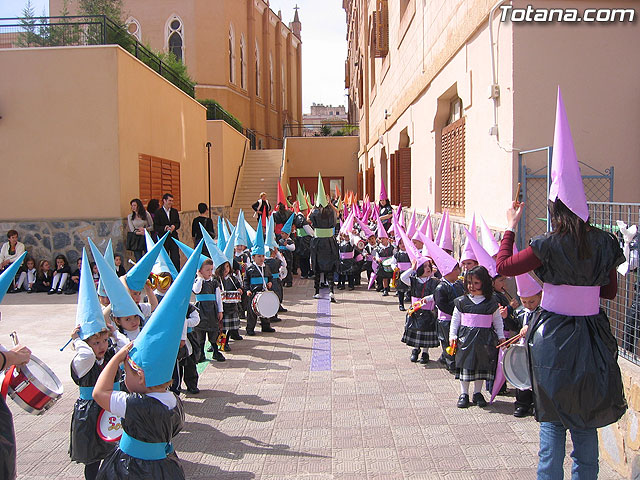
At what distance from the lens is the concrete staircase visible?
85.6 ft

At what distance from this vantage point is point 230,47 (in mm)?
34281

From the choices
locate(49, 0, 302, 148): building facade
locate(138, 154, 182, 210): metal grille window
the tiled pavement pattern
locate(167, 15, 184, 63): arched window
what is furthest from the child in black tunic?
locate(167, 15, 184, 63): arched window

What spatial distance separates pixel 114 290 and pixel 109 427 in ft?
2.99

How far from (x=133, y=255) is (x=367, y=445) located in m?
9.26

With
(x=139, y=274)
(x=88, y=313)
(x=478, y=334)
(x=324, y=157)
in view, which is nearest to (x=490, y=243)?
(x=478, y=334)

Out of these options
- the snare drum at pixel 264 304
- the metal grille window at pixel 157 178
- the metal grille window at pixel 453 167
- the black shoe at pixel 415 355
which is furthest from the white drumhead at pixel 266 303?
the metal grille window at pixel 157 178

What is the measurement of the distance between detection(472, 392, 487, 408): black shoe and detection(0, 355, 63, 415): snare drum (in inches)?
145

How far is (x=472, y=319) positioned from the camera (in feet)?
18.2

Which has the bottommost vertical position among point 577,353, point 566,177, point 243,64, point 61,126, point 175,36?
point 577,353

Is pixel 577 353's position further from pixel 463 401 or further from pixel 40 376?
pixel 40 376

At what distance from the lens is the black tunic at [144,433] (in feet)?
9.87

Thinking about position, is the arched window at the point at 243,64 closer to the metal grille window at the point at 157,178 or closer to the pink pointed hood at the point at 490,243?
the metal grille window at the point at 157,178

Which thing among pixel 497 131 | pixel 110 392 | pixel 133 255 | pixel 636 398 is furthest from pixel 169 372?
pixel 133 255

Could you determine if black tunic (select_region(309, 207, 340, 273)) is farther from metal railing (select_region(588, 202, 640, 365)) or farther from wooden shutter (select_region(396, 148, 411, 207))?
metal railing (select_region(588, 202, 640, 365))
